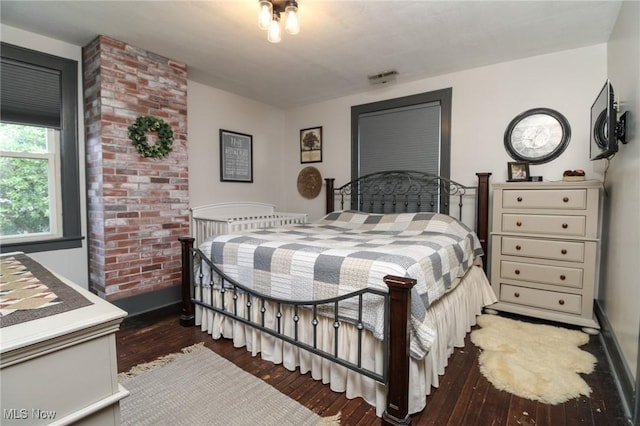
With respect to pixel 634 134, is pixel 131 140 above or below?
above

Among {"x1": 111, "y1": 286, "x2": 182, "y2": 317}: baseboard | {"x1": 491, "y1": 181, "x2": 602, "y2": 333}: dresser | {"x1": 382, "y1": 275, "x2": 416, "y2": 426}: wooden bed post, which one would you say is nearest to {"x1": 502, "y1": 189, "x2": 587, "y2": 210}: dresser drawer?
{"x1": 491, "y1": 181, "x2": 602, "y2": 333}: dresser

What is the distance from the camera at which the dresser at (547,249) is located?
8.00 feet

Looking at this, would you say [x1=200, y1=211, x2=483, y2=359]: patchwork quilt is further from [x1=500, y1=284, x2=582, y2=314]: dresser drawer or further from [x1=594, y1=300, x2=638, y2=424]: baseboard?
[x1=594, y1=300, x2=638, y2=424]: baseboard

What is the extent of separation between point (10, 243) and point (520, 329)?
409cm

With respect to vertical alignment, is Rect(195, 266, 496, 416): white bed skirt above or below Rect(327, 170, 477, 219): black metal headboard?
below

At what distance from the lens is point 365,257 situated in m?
1.71

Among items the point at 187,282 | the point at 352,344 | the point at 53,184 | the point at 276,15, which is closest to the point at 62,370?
the point at 352,344

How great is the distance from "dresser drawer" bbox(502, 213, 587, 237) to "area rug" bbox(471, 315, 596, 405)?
768 millimetres

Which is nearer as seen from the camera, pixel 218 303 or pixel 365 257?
pixel 365 257

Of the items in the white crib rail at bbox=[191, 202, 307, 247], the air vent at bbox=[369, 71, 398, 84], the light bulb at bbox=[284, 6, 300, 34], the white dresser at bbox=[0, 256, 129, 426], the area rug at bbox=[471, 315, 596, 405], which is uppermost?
the air vent at bbox=[369, 71, 398, 84]

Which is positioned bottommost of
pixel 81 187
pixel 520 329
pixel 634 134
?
pixel 520 329

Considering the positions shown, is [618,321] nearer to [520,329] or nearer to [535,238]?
[520,329]

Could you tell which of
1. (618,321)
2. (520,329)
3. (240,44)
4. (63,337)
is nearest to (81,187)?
(240,44)

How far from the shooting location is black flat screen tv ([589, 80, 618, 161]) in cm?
186
